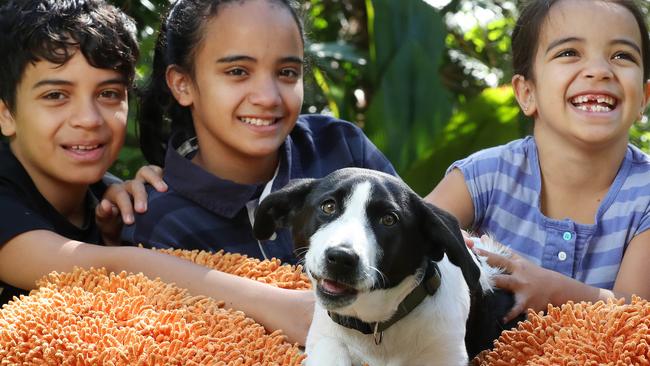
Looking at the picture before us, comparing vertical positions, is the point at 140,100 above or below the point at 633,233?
above

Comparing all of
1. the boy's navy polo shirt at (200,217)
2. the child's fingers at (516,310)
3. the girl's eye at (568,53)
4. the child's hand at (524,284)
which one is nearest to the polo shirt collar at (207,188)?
the boy's navy polo shirt at (200,217)

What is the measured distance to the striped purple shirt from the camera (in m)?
2.80

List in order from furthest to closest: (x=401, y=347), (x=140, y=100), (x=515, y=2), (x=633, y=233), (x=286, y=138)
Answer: (x=515, y=2) < (x=140, y=100) < (x=286, y=138) < (x=633, y=233) < (x=401, y=347)

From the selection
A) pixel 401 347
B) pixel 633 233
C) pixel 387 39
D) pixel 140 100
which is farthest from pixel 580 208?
pixel 387 39

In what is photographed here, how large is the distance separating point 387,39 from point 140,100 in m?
2.26

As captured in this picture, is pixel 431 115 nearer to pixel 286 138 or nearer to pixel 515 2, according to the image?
pixel 515 2

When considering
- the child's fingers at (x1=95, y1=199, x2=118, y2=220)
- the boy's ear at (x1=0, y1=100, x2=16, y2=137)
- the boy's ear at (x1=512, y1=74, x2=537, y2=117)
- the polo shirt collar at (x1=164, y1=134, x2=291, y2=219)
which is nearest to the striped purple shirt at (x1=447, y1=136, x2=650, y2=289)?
the boy's ear at (x1=512, y1=74, x2=537, y2=117)

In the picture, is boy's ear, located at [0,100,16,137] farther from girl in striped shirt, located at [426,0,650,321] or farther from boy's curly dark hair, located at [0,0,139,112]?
girl in striped shirt, located at [426,0,650,321]

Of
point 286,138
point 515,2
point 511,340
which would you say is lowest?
point 511,340

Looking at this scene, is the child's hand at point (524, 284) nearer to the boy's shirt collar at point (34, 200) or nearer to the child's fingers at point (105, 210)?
the child's fingers at point (105, 210)

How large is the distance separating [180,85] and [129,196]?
18.5 inches

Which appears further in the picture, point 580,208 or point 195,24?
point 195,24

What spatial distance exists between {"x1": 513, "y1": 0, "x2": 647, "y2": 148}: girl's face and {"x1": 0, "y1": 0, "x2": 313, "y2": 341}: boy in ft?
4.88

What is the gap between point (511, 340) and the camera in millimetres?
2221
